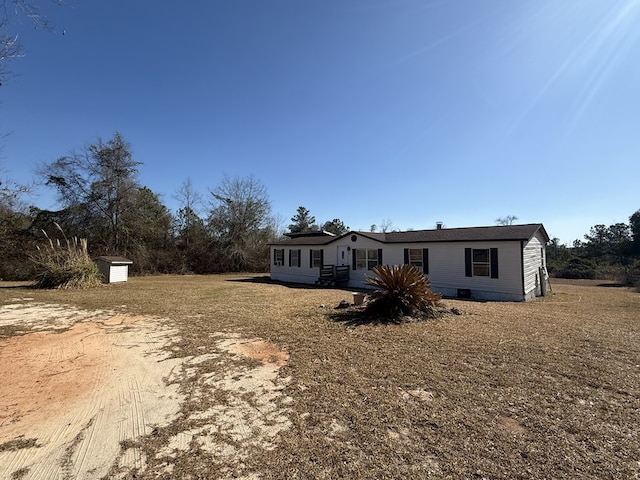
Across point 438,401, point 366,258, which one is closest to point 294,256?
point 366,258

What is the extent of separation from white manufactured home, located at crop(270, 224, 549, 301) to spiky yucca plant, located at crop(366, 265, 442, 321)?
4.39 m

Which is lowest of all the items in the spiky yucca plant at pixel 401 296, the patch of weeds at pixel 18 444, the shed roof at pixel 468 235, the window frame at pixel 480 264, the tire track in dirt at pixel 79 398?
the patch of weeds at pixel 18 444

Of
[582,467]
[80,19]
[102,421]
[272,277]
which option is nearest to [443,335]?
[582,467]

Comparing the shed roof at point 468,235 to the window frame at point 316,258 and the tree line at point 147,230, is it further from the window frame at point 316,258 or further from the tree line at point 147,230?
the tree line at point 147,230

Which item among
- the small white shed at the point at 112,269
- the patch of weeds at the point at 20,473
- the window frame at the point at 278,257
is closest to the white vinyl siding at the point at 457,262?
the window frame at the point at 278,257

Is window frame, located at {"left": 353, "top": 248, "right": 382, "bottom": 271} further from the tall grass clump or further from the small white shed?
the tall grass clump

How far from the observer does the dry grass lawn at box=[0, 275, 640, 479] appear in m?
2.40

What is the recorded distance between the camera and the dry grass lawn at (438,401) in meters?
2.40

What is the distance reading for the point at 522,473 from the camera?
2.29 meters

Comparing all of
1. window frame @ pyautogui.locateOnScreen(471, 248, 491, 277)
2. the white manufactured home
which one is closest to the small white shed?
the white manufactured home

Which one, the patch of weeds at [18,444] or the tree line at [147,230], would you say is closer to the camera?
the patch of weeds at [18,444]

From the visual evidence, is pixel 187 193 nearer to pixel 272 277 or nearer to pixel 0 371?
pixel 272 277

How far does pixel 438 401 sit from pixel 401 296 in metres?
4.23

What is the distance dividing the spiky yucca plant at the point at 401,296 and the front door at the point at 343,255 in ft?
28.4
